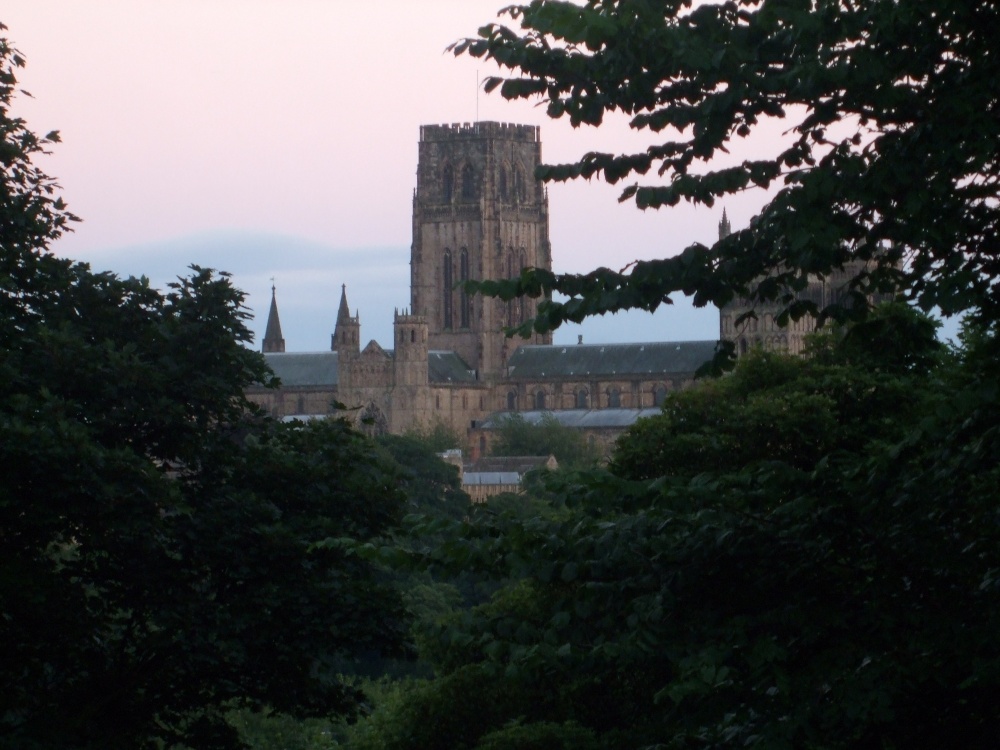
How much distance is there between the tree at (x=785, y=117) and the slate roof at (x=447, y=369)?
476 feet

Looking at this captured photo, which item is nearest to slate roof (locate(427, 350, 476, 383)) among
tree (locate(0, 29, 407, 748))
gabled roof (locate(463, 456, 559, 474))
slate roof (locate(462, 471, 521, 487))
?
gabled roof (locate(463, 456, 559, 474))

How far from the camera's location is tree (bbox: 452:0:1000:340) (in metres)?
11.3

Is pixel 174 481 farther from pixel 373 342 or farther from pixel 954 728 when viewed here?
pixel 373 342

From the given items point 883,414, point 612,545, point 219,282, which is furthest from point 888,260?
point 883,414

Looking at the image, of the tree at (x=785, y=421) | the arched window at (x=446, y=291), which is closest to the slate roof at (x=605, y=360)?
the arched window at (x=446, y=291)

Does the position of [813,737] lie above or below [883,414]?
below

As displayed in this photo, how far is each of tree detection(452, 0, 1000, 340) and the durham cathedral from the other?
14195cm

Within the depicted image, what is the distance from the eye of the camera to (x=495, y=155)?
15900 centimetres

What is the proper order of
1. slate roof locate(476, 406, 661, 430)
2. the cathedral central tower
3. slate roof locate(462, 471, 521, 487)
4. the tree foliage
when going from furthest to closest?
the cathedral central tower
slate roof locate(476, 406, 661, 430)
slate roof locate(462, 471, 521, 487)
the tree foliage

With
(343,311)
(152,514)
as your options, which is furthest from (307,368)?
(152,514)

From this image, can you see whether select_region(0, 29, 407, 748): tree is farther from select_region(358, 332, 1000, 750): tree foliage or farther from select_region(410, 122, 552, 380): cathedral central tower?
select_region(410, 122, 552, 380): cathedral central tower

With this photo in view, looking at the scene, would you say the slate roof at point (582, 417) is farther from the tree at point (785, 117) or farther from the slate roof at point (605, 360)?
the tree at point (785, 117)

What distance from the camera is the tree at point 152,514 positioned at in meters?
20.1

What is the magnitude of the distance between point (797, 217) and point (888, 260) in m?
1.92
